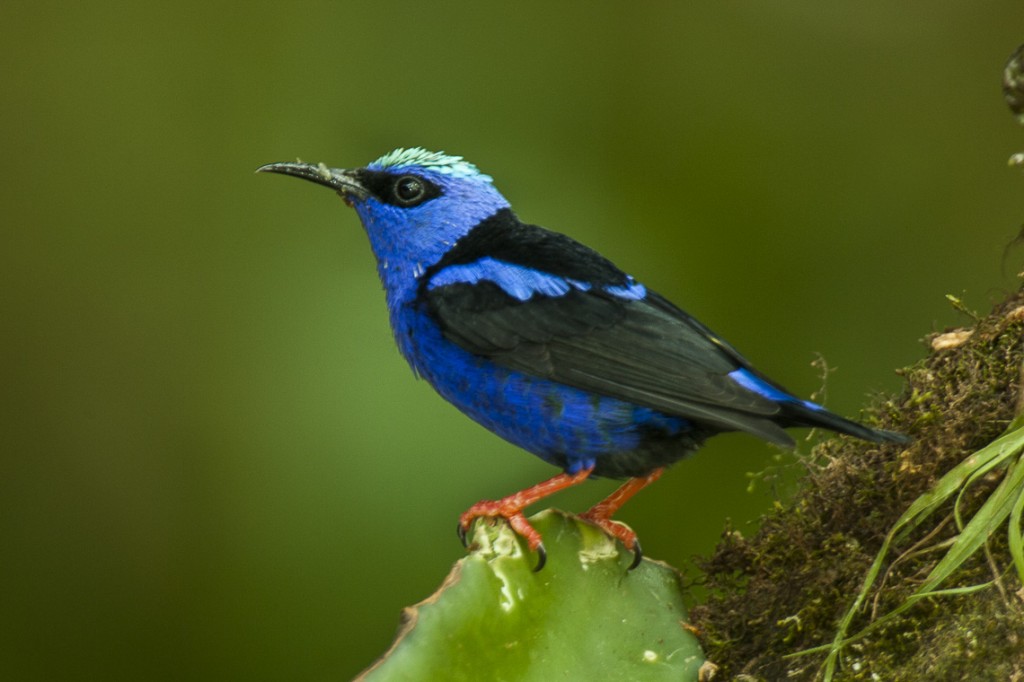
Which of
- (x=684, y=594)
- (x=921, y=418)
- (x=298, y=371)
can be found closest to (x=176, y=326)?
(x=298, y=371)

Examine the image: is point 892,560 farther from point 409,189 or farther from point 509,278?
point 409,189

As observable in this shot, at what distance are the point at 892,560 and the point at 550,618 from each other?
2.38 feet

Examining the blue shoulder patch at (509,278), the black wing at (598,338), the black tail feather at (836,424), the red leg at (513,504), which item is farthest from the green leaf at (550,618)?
the blue shoulder patch at (509,278)

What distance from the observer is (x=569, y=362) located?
3.60 m

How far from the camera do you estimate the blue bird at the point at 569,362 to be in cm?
339

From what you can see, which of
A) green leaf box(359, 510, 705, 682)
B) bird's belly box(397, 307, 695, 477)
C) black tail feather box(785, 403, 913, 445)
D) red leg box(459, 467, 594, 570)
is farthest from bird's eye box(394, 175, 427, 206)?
green leaf box(359, 510, 705, 682)

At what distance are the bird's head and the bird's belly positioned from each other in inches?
22.6

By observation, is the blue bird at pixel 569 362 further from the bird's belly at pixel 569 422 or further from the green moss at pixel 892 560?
the green moss at pixel 892 560

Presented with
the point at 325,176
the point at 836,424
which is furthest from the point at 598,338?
the point at 325,176

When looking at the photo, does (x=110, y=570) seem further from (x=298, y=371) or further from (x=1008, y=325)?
(x=1008, y=325)

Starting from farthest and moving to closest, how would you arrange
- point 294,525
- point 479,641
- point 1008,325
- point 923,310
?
point 923,310 → point 294,525 → point 1008,325 → point 479,641

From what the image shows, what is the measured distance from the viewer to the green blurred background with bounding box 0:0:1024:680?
4.77 metres

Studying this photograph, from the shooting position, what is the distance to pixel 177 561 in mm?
4867

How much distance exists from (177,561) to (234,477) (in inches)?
15.6
